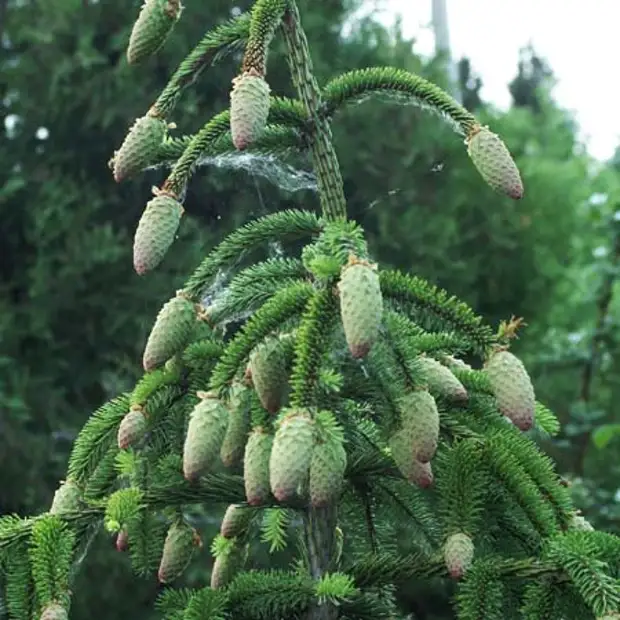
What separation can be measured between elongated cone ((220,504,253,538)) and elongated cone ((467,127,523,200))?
55cm

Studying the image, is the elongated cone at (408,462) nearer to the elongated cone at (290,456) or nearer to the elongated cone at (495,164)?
the elongated cone at (290,456)

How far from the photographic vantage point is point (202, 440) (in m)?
1.16

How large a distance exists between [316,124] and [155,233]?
0.29 meters

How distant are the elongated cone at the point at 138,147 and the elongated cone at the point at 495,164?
367 mm

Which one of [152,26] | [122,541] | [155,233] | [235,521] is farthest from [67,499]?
[152,26]

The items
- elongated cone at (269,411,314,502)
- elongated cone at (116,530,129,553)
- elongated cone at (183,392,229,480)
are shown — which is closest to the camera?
elongated cone at (269,411,314,502)

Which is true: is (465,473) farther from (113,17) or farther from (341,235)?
(113,17)

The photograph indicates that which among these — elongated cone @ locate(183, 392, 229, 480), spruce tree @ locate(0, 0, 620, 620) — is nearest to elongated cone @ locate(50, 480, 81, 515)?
spruce tree @ locate(0, 0, 620, 620)

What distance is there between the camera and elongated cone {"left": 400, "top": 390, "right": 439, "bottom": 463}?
116cm

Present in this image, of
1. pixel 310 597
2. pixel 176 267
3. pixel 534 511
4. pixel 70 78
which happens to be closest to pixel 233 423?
pixel 310 597

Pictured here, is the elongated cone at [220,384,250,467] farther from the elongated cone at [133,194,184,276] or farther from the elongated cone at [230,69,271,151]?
the elongated cone at [230,69,271,151]

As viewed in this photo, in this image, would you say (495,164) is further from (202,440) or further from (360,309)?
(202,440)

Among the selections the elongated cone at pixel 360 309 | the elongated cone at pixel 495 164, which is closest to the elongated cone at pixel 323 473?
the elongated cone at pixel 360 309

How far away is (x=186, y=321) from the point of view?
1.28 m
